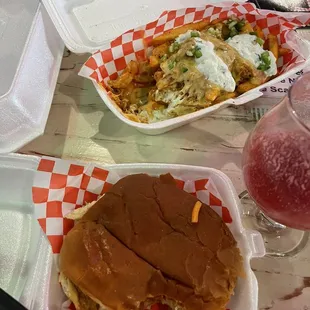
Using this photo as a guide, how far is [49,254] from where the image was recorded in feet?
2.97

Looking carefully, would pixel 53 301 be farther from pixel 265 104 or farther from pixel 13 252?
pixel 265 104

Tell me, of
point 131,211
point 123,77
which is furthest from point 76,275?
point 123,77

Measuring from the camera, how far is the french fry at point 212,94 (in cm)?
121

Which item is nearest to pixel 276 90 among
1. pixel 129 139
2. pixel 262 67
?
pixel 262 67

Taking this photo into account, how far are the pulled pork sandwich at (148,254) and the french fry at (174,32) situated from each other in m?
0.61

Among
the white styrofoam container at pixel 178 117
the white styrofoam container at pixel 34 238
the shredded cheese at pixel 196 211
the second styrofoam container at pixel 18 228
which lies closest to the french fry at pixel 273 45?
the white styrofoam container at pixel 178 117

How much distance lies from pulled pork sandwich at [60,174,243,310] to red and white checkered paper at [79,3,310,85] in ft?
1.78

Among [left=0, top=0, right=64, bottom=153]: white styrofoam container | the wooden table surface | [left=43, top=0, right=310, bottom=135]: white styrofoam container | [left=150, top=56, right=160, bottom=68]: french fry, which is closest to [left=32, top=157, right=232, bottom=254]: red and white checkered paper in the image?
the wooden table surface

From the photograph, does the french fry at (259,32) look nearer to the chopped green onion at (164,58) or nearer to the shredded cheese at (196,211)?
the chopped green onion at (164,58)

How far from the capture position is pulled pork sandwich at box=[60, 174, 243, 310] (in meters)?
0.82

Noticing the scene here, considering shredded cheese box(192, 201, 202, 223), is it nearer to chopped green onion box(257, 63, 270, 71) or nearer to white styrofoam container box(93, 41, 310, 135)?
white styrofoam container box(93, 41, 310, 135)

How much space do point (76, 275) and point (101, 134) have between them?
1.84 feet

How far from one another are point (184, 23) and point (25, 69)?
0.53 metres

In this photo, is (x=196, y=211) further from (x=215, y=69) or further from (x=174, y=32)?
(x=174, y=32)
